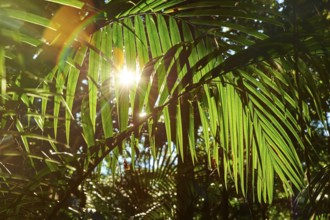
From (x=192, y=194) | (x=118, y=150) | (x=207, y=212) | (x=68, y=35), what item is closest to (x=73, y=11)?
(x=68, y=35)

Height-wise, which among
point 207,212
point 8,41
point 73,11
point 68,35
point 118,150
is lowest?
point 207,212

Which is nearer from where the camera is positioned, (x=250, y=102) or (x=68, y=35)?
(x=68, y=35)

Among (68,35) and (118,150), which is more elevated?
(68,35)

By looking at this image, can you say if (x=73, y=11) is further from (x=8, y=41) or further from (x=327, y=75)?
(x=327, y=75)

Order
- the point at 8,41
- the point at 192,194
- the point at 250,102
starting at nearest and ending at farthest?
the point at 8,41 < the point at 250,102 < the point at 192,194

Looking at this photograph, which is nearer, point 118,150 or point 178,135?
point 118,150

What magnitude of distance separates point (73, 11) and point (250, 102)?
603 millimetres

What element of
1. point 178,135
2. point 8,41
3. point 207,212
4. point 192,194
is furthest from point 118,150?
point 207,212

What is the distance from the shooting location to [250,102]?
1.34 m

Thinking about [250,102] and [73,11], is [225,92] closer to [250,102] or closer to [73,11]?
[250,102]

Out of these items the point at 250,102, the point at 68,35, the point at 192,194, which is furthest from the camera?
the point at 192,194

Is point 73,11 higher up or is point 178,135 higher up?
point 73,11

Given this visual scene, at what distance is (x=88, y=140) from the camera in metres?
1.17

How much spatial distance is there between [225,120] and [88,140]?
42cm
